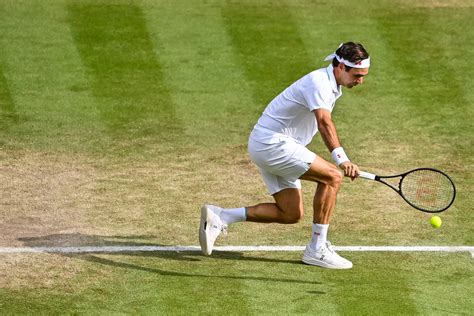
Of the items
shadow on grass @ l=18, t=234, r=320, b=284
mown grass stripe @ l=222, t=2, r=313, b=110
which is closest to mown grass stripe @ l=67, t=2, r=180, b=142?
mown grass stripe @ l=222, t=2, r=313, b=110

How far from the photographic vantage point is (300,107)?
13.2 metres

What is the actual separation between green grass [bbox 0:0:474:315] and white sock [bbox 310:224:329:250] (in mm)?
272

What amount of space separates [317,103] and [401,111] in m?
5.24

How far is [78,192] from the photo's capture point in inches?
606

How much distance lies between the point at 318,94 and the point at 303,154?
0.64m

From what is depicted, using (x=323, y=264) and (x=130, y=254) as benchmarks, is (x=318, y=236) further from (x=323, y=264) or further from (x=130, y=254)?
(x=130, y=254)

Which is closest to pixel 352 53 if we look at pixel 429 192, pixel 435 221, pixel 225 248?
pixel 429 192

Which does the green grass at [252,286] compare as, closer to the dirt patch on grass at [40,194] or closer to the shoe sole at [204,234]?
the shoe sole at [204,234]

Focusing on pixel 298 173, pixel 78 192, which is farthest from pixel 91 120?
pixel 298 173

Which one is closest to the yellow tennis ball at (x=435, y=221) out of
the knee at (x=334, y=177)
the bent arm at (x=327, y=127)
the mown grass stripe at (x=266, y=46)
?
the knee at (x=334, y=177)

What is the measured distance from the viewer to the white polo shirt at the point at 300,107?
42.7ft

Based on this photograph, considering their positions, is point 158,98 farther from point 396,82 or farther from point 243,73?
point 396,82

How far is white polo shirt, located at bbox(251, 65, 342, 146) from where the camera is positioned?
1301 cm

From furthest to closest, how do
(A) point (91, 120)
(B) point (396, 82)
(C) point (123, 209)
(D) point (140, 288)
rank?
(B) point (396, 82) < (A) point (91, 120) < (C) point (123, 209) < (D) point (140, 288)
